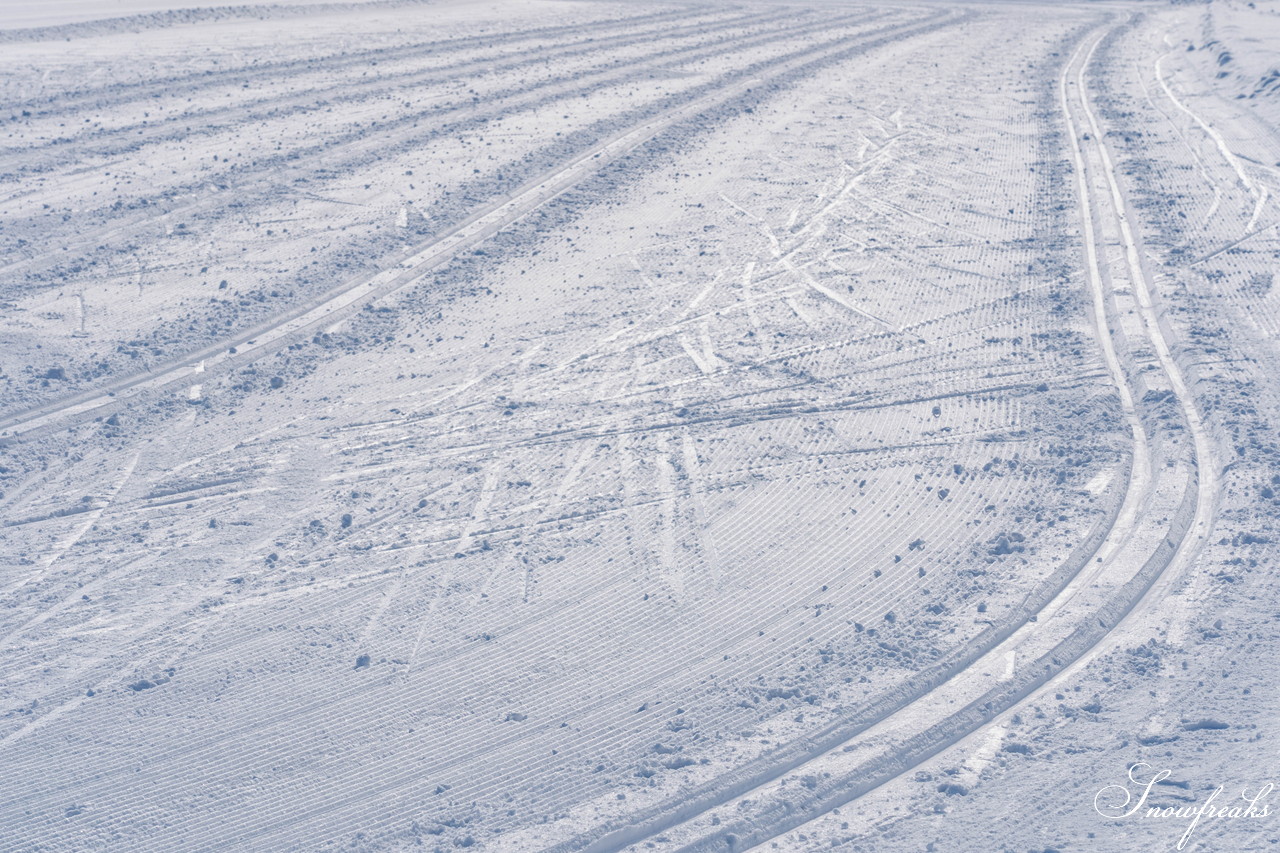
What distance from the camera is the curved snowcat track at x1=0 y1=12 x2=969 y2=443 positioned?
10.5m

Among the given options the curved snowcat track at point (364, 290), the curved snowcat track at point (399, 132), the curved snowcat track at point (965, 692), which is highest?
the curved snowcat track at point (399, 132)

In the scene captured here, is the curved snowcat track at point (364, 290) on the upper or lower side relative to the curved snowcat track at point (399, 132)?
lower

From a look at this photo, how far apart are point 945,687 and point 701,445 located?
321 cm

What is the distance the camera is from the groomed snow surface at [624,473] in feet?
23.1

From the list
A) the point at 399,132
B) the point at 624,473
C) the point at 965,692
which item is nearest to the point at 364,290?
the point at 624,473

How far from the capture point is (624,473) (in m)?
9.73

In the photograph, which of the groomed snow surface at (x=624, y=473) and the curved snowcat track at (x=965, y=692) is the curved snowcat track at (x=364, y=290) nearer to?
the groomed snow surface at (x=624, y=473)

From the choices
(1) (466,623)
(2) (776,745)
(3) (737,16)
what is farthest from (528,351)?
(3) (737,16)

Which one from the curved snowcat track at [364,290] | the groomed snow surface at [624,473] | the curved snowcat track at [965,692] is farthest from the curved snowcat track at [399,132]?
the curved snowcat track at [965,692]

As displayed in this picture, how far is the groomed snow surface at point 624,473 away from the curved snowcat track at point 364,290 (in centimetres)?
8

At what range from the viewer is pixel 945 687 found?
7.70 metres

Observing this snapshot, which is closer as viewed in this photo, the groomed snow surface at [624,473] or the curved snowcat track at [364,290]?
the groomed snow surface at [624,473]

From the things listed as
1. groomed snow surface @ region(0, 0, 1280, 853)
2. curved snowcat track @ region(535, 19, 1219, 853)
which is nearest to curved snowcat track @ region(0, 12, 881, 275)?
groomed snow surface @ region(0, 0, 1280, 853)

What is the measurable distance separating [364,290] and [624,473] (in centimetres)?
442
